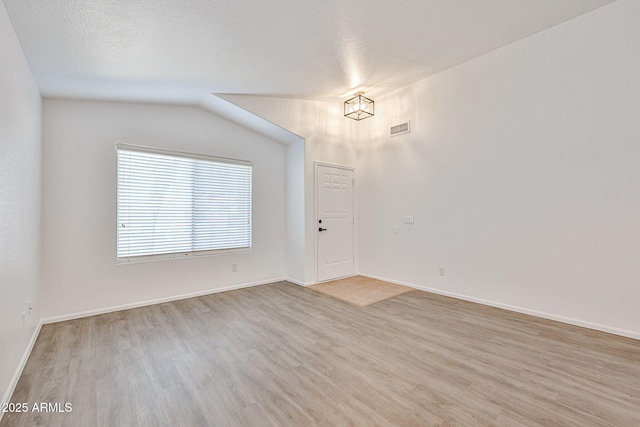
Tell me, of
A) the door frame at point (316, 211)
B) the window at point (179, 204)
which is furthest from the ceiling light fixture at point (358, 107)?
the window at point (179, 204)

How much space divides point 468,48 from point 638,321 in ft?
11.3

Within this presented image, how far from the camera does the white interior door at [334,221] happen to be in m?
4.94

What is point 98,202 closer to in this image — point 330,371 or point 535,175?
point 330,371

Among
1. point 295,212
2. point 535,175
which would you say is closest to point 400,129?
point 535,175

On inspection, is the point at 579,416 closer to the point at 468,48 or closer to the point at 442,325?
the point at 442,325

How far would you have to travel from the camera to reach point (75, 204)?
3383 millimetres

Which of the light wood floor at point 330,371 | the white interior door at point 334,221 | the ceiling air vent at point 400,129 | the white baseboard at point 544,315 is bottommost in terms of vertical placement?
the light wood floor at point 330,371

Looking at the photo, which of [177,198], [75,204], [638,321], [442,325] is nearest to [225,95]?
[177,198]

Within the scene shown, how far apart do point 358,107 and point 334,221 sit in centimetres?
199

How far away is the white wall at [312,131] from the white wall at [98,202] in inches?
34.7

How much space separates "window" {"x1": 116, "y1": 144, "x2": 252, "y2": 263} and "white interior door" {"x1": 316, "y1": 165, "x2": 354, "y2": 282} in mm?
1236

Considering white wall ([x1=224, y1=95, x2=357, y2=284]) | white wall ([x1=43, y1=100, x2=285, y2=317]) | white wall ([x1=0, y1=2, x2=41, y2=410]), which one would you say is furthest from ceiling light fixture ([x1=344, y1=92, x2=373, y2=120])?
white wall ([x1=0, y1=2, x2=41, y2=410])

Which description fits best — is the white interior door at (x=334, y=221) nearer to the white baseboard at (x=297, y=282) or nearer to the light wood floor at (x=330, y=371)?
the white baseboard at (x=297, y=282)

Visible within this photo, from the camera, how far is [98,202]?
3518 mm
